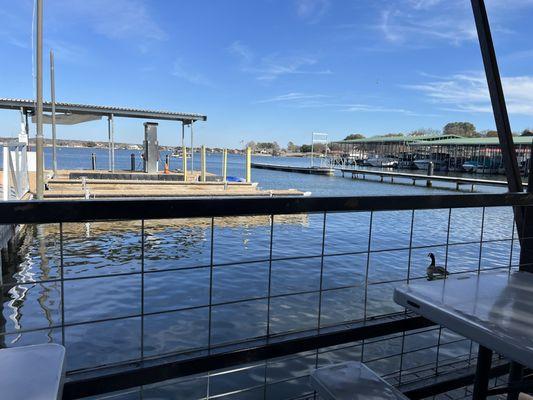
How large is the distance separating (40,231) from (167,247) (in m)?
3.53

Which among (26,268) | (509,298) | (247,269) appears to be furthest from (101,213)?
(26,268)

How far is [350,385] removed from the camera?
139cm

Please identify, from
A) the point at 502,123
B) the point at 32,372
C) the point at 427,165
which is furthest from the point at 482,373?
the point at 427,165

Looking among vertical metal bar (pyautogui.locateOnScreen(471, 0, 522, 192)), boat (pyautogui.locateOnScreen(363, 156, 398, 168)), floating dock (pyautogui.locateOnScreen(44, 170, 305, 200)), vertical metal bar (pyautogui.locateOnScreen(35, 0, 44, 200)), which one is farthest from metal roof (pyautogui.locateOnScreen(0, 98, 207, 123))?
boat (pyautogui.locateOnScreen(363, 156, 398, 168))

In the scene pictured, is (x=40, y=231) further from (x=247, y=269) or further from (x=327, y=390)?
(x=327, y=390)

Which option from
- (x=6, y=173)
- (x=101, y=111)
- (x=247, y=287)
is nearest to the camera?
(x=247, y=287)

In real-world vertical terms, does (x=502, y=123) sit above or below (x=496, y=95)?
below

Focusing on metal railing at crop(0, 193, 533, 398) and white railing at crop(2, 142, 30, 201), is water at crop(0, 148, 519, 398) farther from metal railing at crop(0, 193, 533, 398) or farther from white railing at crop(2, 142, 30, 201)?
white railing at crop(2, 142, 30, 201)

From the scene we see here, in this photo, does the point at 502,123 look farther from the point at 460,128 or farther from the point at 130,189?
the point at 460,128

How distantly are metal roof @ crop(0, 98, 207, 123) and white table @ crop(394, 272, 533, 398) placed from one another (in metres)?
16.6

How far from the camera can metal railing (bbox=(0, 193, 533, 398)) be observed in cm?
142

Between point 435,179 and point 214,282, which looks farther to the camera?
point 435,179

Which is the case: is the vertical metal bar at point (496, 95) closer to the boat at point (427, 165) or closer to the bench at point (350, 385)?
the bench at point (350, 385)

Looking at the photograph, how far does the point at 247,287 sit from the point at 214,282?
527 millimetres
